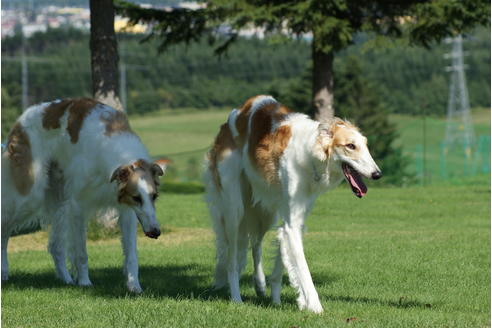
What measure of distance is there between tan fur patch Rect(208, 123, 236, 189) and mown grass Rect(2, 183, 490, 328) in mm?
917

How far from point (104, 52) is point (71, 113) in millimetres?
4887

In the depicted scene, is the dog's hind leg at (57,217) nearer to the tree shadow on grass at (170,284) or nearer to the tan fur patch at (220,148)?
the tree shadow on grass at (170,284)

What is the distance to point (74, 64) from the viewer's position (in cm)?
9025

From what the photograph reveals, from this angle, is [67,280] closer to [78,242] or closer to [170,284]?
[78,242]

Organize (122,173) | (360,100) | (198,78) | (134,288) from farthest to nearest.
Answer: (198,78) → (360,100) → (134,288) → (122,173)

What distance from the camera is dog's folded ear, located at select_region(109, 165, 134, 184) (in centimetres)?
828

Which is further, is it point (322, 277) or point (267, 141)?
point (322, 277)

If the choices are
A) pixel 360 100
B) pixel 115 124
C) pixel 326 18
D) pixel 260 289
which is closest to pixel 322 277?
pixel 260 289

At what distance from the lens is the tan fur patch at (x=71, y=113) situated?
9172 millimetres

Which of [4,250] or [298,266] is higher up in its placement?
[298,266]

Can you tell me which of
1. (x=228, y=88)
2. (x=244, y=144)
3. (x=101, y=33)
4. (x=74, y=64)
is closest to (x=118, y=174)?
(x=244, y=144)

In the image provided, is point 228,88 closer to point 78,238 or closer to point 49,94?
point 49,94

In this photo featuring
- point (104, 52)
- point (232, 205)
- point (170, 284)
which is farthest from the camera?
point (104, 52)

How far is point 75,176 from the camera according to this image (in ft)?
29.8
